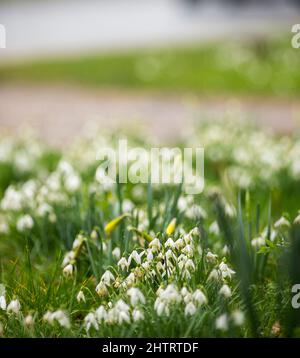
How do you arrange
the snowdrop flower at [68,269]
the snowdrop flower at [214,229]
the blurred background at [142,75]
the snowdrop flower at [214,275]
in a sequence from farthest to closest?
the blurred background at [142,75]
the snowdrop flower at [214,229]
the snowdrop flower at [68,269]
the snowdrop flower at [214,275]

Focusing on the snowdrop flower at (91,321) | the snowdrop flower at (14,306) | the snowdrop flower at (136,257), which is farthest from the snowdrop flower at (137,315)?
the snowdrop flower at (14,306)

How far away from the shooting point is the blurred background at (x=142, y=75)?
25.7 ft

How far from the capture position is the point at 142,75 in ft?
32.8

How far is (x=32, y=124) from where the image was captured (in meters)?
7.87

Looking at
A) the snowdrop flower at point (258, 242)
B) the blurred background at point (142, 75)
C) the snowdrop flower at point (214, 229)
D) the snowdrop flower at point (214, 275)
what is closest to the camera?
the snowdrop flower at point (214, 275)

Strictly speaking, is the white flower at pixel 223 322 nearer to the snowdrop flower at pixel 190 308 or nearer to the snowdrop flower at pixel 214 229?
the snowdrop flower at pixel 190 308

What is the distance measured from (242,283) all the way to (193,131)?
3794 mm

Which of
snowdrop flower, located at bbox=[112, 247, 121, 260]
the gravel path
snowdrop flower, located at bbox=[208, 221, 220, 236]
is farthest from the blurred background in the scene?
snowdrop flower, located at bbox=[112, 247, 121, 260]

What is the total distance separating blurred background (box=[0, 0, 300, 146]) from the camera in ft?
25.7

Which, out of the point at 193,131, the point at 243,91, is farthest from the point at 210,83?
A: the point at 193,131

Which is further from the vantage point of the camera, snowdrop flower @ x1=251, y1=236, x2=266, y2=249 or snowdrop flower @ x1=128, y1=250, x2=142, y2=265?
snowdrop flower @ x1=251, y1=236, x2=266, y2=249

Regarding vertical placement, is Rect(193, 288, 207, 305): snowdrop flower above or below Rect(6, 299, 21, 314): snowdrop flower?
above

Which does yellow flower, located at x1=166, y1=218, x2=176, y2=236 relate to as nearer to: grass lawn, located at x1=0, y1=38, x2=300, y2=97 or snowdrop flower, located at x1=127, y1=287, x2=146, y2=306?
snowdrop flower, located at x1=127, y1=287, x2=146, y2=306

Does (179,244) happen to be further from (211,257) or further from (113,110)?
(113,110)
